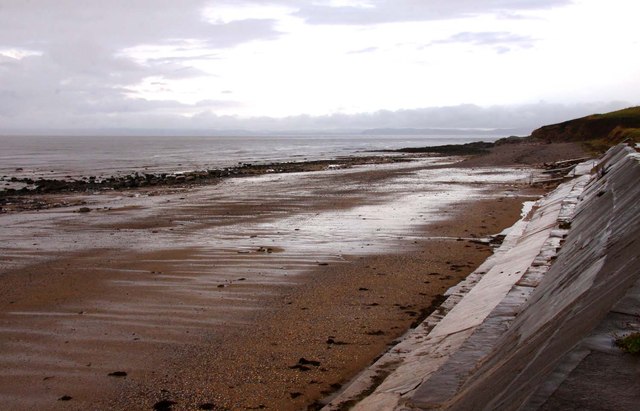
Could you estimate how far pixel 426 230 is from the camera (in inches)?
515

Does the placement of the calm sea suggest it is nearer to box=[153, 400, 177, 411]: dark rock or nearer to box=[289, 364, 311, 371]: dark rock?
box=[289, 364, 311, 371]: dark rock

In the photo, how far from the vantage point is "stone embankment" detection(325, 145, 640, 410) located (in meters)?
2.97

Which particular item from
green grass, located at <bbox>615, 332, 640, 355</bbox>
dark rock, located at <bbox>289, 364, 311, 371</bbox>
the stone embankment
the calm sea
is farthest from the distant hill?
green grass, located at <bbox>615, 332, 640, 355</bbox>

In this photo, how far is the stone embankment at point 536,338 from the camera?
2.97 metres

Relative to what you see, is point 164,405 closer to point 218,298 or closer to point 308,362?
point 308,362

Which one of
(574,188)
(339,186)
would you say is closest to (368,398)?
(574,188)

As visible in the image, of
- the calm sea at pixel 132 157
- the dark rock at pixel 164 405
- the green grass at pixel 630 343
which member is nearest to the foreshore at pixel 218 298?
the dark rock at pixel 164 405

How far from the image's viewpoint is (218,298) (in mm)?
7801

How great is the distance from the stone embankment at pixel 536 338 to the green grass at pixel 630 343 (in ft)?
0.11

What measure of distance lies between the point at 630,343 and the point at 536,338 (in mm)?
980

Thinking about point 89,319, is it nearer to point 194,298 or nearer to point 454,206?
point 194,298

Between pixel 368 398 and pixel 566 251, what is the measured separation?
429 cm

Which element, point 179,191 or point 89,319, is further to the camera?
point 179,191

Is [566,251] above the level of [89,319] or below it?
above
